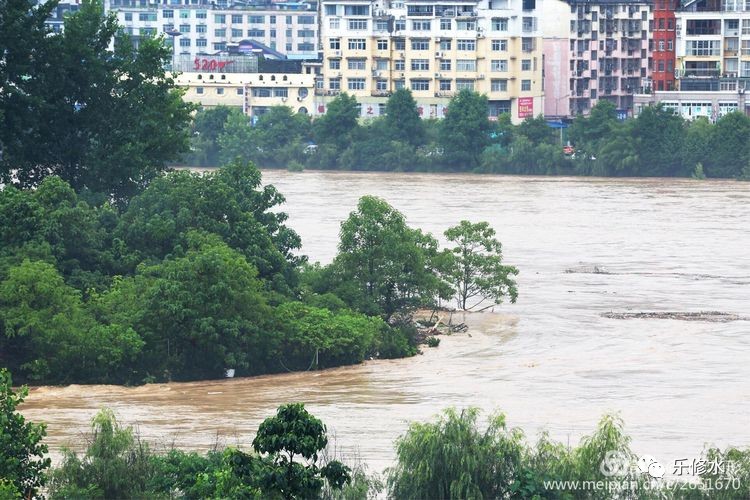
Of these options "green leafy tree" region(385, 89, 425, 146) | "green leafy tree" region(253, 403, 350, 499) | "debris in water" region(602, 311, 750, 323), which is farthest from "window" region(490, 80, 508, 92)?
"green leafy tree" region(253, 403, 350, 499)

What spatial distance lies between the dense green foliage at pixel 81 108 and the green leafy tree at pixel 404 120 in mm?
31877

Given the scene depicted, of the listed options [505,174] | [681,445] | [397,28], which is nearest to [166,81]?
[681,445]

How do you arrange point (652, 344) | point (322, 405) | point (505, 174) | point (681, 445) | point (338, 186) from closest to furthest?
point (681, 445), point (322, 405), point (652, 344), point (338, 186), point (505, 174)

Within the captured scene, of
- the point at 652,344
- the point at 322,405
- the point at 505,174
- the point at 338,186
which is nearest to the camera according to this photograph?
the point at 322,405

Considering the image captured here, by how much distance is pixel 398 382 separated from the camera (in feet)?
77.7

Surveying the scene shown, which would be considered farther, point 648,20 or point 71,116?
point 648,20

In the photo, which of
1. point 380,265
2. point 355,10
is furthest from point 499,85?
point 380,265

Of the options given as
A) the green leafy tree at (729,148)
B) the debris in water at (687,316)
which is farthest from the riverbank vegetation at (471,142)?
the debris in water at (687,316)

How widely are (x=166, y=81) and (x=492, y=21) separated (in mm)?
37742

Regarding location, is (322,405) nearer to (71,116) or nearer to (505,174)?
(71,116)

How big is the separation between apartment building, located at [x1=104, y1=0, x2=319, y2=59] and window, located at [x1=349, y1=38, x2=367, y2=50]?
18186mm

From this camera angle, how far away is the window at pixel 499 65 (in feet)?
222

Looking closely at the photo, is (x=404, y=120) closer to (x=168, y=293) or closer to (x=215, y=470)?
(x=168, y=293)

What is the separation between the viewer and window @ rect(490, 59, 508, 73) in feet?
222
